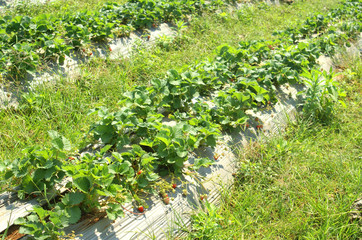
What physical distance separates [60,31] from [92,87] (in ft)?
3.87

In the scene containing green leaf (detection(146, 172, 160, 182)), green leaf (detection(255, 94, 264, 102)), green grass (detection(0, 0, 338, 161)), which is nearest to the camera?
green leaf (detection(146, 172, 160, 182))

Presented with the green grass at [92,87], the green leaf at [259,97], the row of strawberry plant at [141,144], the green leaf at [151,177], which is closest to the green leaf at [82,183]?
the row of strawberry plant at [141,144]

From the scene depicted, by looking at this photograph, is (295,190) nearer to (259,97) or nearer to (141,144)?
(259,97)

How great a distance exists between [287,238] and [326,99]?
6.98 ft

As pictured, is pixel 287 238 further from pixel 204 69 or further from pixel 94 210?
pixel 204 69

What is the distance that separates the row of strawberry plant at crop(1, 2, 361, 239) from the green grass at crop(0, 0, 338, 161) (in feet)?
1.35

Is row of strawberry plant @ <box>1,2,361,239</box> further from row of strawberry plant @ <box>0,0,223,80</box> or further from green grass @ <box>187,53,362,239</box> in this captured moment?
row of strawberry plant @ <box>0,0,223,80</box>

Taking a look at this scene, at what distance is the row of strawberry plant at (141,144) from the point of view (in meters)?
2.03

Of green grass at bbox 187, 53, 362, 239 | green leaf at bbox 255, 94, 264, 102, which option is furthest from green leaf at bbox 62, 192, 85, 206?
green leaf at bbox 255, 94, 264, 102

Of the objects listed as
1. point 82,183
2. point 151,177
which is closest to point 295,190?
point 151,177

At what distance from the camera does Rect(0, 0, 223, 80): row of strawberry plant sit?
340 centimetres

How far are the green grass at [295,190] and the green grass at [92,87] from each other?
1.42m

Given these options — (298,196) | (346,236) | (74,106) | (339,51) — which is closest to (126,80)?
(74,106)

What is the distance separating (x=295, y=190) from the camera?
2.77 meters
